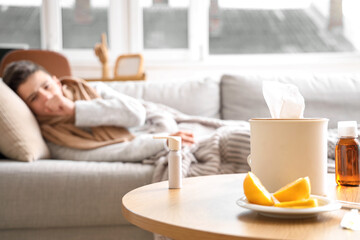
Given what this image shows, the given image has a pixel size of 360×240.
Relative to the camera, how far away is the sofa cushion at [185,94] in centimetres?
226

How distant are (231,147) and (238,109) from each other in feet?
2.12

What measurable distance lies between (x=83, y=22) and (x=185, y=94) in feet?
7.27

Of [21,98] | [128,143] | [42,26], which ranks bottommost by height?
[128,143]

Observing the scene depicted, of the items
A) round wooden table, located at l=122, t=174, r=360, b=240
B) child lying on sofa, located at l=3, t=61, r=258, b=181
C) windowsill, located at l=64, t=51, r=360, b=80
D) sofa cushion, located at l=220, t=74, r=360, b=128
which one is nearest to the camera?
round wooden table, located at l=122, t=174, r=360, b=240

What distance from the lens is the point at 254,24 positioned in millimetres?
4285

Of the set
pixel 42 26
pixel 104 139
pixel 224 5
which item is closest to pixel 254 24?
pixel 224 5

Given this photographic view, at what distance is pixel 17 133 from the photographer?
172cm

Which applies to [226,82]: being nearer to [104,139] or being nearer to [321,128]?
[104,139]

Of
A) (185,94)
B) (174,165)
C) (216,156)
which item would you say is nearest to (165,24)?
(185,94)

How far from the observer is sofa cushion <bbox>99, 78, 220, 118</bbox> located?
2.26 meters

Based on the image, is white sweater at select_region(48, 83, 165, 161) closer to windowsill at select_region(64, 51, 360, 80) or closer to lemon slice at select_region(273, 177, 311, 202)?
lemon slice at select_region(273, 177, 311, 202)

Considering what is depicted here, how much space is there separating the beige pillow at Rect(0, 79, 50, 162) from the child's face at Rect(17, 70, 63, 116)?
0.11 m

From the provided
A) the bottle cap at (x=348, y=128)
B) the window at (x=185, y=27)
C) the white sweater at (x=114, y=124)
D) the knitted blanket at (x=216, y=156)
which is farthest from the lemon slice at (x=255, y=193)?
the window at (x=185, y=27)

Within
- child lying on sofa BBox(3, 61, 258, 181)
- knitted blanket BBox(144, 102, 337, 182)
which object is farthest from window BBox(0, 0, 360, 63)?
knitted blanket BBox(144, 102, 337, 182)
